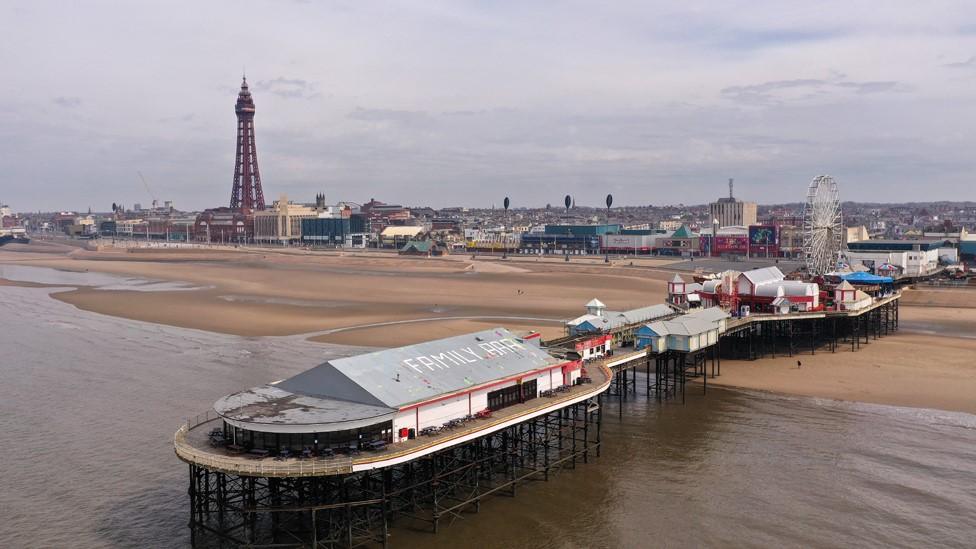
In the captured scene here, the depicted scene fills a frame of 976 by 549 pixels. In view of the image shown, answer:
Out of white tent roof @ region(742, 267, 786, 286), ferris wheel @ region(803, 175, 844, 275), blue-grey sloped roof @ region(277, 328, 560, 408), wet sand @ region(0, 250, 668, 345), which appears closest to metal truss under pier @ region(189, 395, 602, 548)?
blue-grey sloped roof @ region(277, 328, 560, 408)

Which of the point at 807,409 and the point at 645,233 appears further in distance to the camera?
the point at 645,233

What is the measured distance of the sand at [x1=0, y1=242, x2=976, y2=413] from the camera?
158ft

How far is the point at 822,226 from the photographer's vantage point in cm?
7612

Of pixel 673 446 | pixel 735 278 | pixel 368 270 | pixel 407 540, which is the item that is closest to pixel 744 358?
pixel 735 278

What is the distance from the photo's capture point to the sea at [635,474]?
85.8 ft

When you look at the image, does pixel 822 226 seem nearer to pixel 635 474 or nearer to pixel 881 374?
pixel 881 374

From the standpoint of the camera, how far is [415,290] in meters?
96.6

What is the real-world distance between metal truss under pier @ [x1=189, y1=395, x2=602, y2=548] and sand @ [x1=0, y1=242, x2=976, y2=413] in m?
20.9

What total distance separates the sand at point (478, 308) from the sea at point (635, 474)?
633 centimetres

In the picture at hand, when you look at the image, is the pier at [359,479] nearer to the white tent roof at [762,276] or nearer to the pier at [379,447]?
the pier at [379,447]

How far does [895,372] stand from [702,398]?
14.7m

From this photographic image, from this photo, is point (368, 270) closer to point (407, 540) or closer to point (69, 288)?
point (69, 288)

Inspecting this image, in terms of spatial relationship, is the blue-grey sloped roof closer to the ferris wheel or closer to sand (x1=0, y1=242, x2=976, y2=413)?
sand (x1=0, y1=242, x2=976, y2=413)

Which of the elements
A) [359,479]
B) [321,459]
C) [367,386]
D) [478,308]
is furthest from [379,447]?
[478,308]
